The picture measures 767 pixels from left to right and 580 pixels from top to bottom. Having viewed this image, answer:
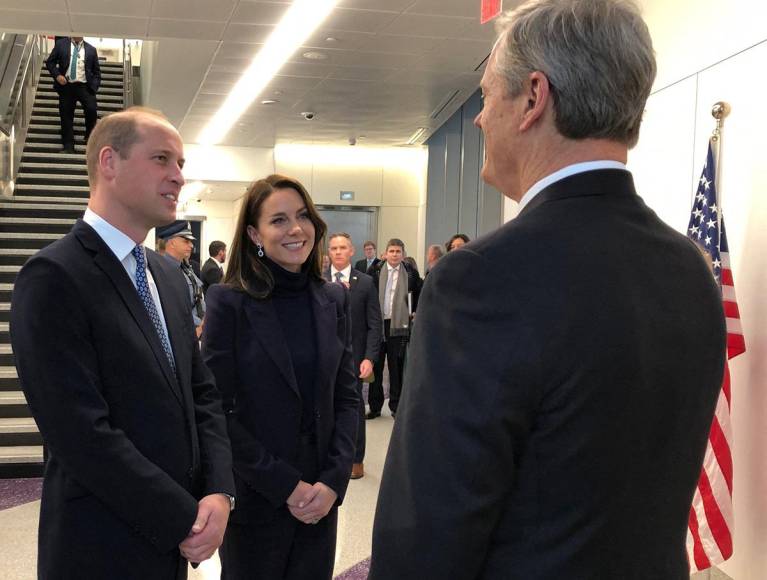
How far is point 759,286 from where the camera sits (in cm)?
346

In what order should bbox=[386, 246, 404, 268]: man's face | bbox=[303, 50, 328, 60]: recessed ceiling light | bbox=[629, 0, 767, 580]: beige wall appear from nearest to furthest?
bbox=[629, 0, 767, 580]: beige wall, bbox=[386, 246, 404, 268]: man's face, bbox=[303, 50, 328, 60]: recessed ceiling light

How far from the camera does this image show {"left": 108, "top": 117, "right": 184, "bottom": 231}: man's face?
174 centimetres

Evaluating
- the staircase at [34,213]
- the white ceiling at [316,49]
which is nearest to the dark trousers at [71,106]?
the staircase at [34,213]

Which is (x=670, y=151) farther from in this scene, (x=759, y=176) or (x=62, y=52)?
(x=62, y=52)

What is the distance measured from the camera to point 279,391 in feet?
6.89

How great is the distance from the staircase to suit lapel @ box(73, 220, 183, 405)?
13.4ft

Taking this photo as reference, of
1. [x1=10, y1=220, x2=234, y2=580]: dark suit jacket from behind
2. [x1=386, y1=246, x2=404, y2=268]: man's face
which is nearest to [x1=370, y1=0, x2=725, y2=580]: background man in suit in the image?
→ [x1=10, y1=220, x2=234, y2=580]: dark suit jacket from behind

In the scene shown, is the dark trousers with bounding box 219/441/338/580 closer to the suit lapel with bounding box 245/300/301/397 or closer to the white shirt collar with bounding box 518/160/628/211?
the suit lapel with bounding box 245/300/301/397

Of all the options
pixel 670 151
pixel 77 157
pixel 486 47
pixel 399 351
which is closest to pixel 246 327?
pixel 670 151

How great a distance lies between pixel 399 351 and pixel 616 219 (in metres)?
6.54

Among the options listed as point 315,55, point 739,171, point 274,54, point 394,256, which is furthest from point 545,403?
point 274,54

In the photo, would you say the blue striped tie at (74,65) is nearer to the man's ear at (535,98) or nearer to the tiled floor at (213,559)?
the tiled floor at (213,559)

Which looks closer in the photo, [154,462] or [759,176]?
[154,462]

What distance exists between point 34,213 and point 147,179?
24.2 ft
